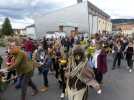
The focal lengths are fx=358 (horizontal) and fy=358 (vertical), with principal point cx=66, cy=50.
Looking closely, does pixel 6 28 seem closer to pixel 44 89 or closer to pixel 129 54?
pixel 129 54

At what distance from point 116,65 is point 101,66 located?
24.2 feet

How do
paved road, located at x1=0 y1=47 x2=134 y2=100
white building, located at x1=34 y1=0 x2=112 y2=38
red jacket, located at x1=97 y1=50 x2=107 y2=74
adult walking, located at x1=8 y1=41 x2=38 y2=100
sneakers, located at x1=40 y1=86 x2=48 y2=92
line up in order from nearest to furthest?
1. adult walking, located at x1=8 y1=41 x2=38 y2=100
2. paved road, located at x1=0 y1=47 x2=134 y2=100
3. sneakers, located at x1=40 y1=86 x2=48 y2=92
4. red jacket, located at x1=97 y1=50 x2=107 y2=74
5. white building, located at x1=34 y1=0 x2=112 y2=38

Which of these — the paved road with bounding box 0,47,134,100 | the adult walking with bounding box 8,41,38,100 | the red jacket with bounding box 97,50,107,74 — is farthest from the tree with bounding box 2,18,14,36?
the adult walking with bounding box 8,41,38,100

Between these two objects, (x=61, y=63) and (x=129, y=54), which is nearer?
(x=61, y=63)

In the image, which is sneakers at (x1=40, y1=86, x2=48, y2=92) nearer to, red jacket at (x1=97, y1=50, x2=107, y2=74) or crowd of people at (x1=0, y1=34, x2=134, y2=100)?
crowd of people at (x1=0, y1=34, x2=134, y2=100)

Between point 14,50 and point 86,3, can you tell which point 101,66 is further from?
point 86,3

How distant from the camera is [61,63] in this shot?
9.89 m

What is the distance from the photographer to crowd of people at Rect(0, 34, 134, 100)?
6000mm

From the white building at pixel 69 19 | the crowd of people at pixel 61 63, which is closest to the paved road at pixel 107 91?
the crowd of people at pixel 61 63

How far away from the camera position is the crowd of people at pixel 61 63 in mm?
6000

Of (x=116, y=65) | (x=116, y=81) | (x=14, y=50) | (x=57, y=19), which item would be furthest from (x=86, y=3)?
(x=14, y=50)

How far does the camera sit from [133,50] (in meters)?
17.1

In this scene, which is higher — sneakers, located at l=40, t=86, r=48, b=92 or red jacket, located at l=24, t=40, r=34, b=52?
red jacket, located at l=24, t=40, r=34, b=52

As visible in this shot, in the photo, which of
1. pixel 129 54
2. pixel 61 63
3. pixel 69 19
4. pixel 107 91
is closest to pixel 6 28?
pixel 69 19
